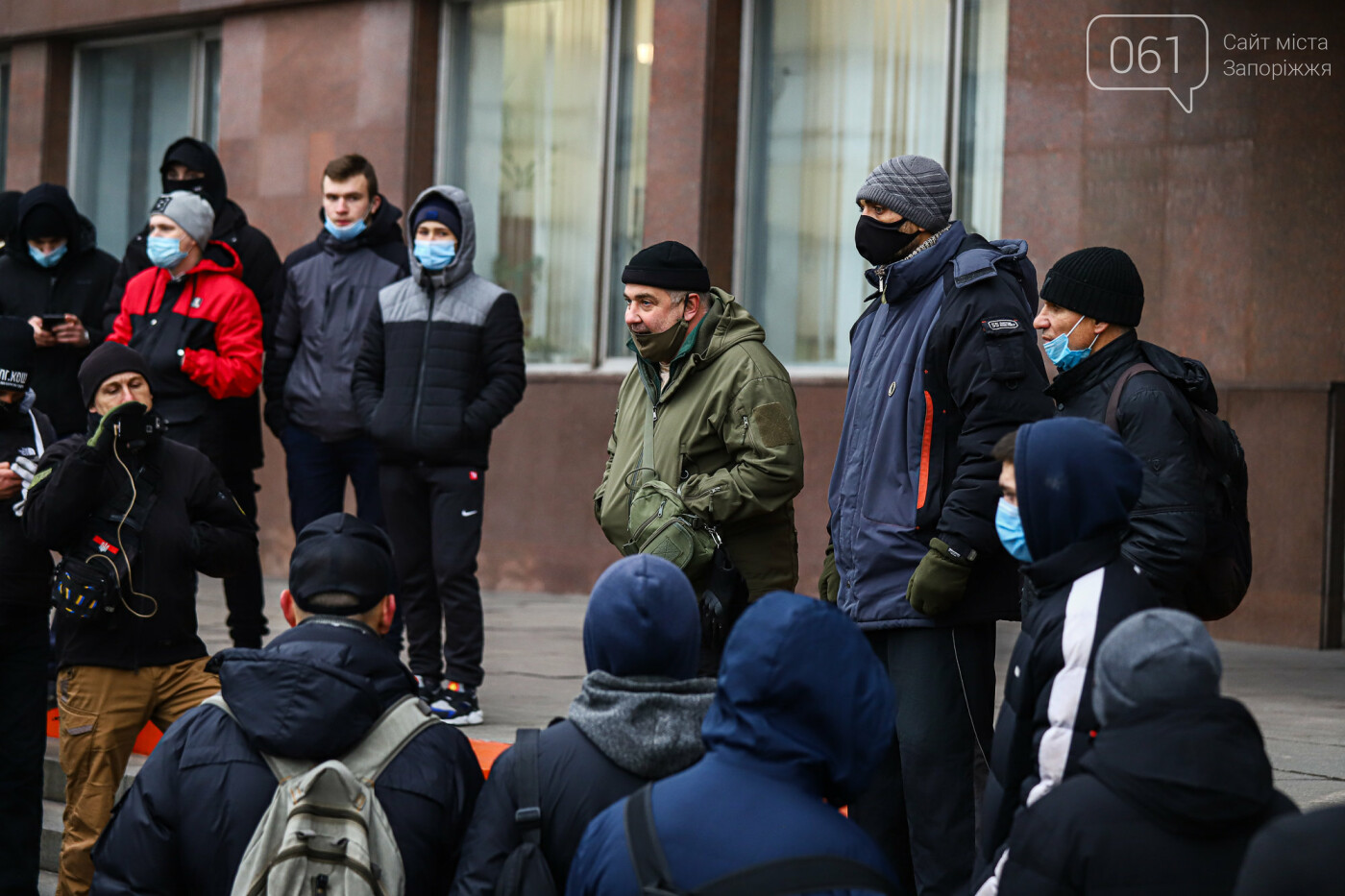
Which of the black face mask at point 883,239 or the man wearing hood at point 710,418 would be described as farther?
the man wearing hood at point 710,418

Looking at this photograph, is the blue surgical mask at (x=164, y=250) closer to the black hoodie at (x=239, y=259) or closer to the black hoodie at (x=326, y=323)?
the black hoodie at (x=239, y=259)

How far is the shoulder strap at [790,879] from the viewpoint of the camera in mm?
2389

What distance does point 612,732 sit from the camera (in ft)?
9.87

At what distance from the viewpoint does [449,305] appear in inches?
273

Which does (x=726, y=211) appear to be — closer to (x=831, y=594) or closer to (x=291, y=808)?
(x=831, y=594)

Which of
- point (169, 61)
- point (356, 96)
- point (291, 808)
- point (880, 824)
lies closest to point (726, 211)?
point (356, 96)

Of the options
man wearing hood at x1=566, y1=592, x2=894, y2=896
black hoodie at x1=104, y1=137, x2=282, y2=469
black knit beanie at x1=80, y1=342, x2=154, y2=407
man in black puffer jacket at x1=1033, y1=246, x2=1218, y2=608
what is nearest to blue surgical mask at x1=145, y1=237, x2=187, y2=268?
black hoodie at x1=104, y1=137, x2=282, y2=469

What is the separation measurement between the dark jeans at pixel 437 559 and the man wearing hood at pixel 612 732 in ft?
12.0

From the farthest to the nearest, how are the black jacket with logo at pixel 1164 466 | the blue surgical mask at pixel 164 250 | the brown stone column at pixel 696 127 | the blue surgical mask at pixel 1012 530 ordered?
the brown stone column at pixel 696 127 < the blue surgical mask at pixel 164 250 < the black jacket with logo at pixel 1164 466 < the blue surgical mask at pixel 1012 530

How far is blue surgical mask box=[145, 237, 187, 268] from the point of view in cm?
723

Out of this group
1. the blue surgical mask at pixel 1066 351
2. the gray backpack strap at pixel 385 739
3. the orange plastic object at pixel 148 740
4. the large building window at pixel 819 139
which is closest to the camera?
the gray backpack strap at pixel 385 739

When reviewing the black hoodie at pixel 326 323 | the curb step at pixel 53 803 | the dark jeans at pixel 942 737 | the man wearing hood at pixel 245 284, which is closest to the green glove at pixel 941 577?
the dark jeans at pixel 942 737

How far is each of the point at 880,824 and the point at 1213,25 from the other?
6.68m

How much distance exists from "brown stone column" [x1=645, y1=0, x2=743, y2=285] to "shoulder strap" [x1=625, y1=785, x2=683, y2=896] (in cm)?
886
